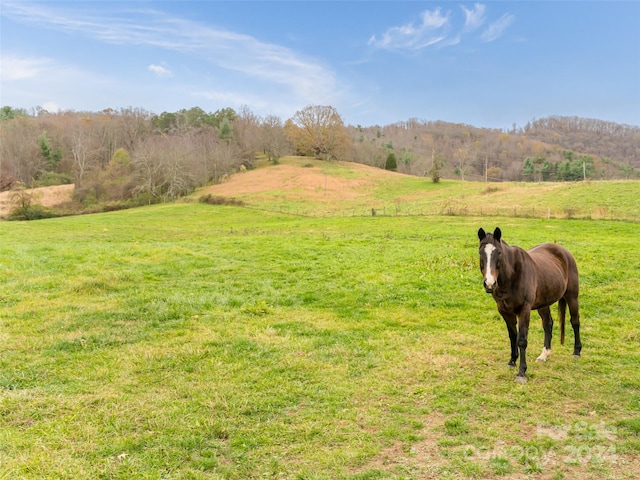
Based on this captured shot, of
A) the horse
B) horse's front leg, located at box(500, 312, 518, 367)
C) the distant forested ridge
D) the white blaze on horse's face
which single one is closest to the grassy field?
the distant forested ridge

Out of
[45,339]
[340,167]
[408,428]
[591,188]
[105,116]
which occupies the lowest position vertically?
[408,428]

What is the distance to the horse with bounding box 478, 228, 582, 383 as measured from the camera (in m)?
5.96

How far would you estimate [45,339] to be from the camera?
7.83m

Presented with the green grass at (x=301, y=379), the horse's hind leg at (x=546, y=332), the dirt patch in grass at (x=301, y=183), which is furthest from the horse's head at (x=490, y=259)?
the dirt patch in grass at (x=301, y=183)

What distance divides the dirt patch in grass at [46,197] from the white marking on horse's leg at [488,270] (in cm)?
5994

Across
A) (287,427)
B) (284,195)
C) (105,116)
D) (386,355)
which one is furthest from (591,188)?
(105,116)

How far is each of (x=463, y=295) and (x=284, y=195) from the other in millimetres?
52875

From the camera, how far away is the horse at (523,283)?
5.96 m

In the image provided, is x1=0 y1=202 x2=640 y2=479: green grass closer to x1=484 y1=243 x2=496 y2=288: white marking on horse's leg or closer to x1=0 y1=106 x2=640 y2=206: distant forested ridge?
x1=484 y1=243 x2=496 y2=288: white marking on horse's leg

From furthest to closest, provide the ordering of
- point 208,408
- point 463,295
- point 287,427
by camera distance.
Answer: point 463,295 < point 208,408 < point 287,427

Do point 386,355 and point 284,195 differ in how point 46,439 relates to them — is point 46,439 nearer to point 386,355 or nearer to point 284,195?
point 386,355

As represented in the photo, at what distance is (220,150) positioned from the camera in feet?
252

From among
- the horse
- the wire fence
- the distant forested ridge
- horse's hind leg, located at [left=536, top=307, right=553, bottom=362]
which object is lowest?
horse's hind leg, located at [left=536, top=307, right=553, bottom=362]

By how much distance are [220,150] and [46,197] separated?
2927 cm
